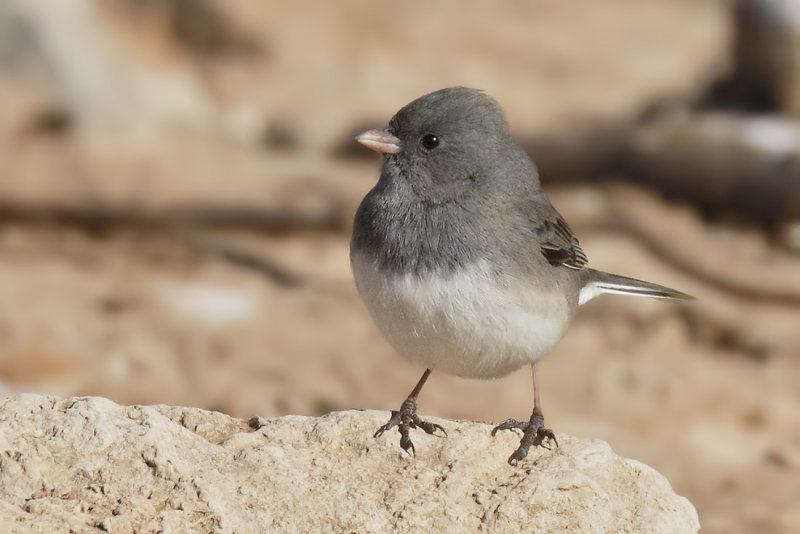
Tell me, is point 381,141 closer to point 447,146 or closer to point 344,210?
point 447,146

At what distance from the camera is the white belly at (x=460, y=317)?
2.90 m

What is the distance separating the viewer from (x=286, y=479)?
2.57 m

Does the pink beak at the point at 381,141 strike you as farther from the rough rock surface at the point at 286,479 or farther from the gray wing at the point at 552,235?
the rough rock surface at the point at 286,479

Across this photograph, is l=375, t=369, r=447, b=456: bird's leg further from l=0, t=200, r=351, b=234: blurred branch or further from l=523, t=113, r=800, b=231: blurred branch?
l=523, t=113, r=800, b=231: blurred branch

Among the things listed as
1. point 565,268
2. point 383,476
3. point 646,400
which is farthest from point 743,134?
point 383,476

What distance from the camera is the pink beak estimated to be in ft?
10.4

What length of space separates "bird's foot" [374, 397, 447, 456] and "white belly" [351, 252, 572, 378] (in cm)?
19

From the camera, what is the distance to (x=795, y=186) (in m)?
7.29

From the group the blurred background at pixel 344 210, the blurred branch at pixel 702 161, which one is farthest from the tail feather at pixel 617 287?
the blurred branch at pixel 702 161

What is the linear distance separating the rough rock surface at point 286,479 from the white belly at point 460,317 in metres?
0.25

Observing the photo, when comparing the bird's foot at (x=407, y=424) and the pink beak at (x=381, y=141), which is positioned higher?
the pink beak at (x=381, y=141)

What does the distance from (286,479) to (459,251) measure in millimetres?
853

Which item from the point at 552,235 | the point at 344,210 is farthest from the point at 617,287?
the point at 344,210

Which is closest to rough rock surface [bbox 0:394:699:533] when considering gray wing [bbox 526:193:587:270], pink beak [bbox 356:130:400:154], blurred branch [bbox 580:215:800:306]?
gray wing [bbox 526:193:587:270]
